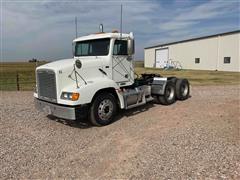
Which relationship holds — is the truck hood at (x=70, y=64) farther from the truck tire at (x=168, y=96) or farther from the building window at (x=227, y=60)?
the building window at (x=227, y=60)

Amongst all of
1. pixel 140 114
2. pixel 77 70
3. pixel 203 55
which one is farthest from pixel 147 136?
pixel 203 55

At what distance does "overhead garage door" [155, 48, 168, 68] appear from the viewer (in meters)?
41.9

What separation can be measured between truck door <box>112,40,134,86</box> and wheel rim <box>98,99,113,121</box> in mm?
936

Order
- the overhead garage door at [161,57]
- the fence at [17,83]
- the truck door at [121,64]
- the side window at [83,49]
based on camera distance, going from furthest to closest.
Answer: the overhead garage door at [161,57]
the fence at [17,83]
the side window at [83,49]
the truck door at [121,64]

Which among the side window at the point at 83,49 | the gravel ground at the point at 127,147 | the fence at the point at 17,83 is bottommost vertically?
the gravel ground at the point at 127,147

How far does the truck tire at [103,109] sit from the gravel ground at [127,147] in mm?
246

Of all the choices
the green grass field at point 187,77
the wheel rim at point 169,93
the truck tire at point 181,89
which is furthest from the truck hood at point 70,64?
the truck tire at point 181,89

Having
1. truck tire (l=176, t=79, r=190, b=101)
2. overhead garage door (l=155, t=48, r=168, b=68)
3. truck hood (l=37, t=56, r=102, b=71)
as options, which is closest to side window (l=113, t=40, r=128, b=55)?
truck hood (l=37, t=56, r=102, b=71)

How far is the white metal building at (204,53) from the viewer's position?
26812 millimetres

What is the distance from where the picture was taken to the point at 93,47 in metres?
7.12

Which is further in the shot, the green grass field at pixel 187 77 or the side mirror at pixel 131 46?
the green grass field at pixel 187 77

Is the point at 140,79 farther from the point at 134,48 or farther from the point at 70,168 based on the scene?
the point at 70,168

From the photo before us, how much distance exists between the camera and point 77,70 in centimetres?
611

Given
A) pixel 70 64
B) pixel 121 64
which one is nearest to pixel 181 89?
pixel 121 64
